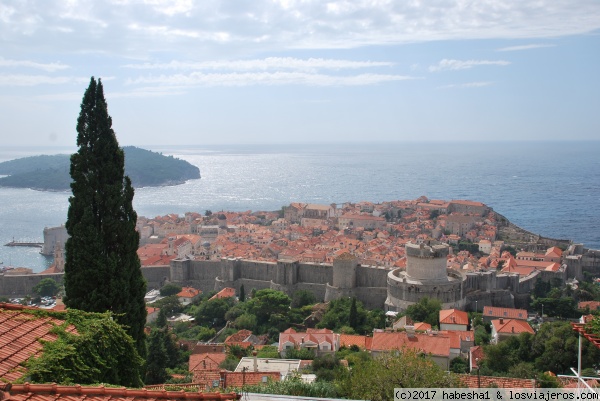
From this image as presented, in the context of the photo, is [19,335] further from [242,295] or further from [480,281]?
[480,281]

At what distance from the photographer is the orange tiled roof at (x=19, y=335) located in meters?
2.69

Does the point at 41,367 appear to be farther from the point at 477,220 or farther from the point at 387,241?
the point at 477,220

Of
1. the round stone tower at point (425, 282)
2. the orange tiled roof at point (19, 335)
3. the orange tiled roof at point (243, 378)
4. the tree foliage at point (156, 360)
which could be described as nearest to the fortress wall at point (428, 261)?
the round stone tower at point (425, 282)

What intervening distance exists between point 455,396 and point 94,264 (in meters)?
3.67

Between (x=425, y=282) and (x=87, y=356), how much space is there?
1579cm

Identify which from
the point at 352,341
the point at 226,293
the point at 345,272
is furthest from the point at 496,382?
the point at 226,293

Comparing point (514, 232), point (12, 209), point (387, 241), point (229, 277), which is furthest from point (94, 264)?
point (12, 209)

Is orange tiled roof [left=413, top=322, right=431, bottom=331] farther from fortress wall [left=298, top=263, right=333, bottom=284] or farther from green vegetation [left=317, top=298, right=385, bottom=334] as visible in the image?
fortress wall [left=298, top=263, right=333, bottom=284]

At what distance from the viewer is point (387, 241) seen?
3162cm

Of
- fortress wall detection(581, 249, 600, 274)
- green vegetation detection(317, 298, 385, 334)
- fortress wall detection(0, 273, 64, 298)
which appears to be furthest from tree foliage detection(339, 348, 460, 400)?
fortress wall detection(581, 249, 600, 274)

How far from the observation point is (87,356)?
10.5 feet

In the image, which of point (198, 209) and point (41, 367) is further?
point (198, 209)

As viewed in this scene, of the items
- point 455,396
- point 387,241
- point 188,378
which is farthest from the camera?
point 387,241

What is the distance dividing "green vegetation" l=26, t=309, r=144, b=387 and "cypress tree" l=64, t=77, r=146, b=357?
2049 millimetres
